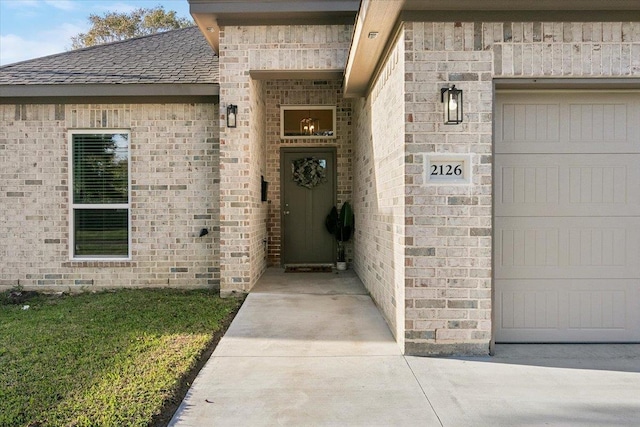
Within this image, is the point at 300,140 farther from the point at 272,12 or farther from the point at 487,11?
the point at 487,11

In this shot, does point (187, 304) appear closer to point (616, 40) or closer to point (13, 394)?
point (13, 394)

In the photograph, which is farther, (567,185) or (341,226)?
(341,226)

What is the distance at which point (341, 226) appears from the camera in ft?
24.1

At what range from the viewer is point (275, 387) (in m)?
2.81

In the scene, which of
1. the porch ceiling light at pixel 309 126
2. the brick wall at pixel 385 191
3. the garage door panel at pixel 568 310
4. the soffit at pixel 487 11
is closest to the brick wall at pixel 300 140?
the porch ceiling light at pixel 309 126

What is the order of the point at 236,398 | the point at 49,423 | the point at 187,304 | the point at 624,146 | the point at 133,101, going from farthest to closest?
1. the point at 133,101
2. the point at 187,304
3. the point at 624,146
4. the point at 236,398
5. the point at 49,423

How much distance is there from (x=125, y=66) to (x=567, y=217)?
6504 mm

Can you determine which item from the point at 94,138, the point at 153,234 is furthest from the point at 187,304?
the point at 94,138

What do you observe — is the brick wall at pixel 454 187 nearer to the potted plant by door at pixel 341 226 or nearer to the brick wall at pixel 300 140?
the potted plant by door at pixel 341 226

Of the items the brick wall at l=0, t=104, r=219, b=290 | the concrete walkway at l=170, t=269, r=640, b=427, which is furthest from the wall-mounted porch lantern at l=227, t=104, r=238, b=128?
the concrete walkway at l=170, t=269, r=640, b=427

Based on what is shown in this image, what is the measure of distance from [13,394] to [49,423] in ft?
2.04

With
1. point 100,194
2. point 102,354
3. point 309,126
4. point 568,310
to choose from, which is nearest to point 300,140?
point 309,126

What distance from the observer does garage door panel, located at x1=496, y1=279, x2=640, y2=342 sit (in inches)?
141

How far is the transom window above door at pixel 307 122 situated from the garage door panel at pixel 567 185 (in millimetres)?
4517
